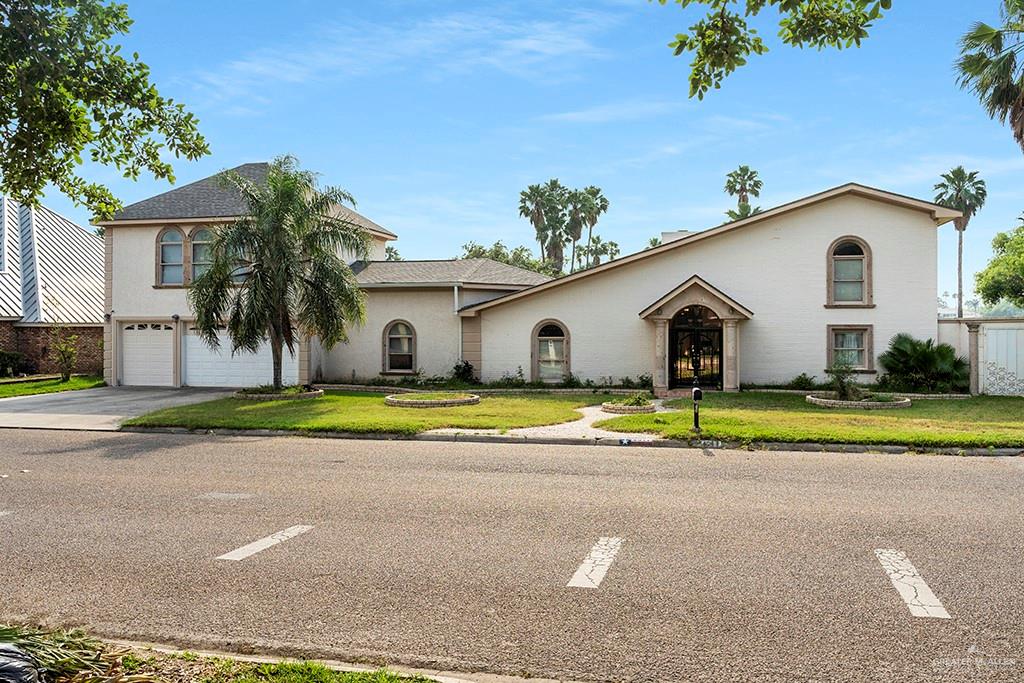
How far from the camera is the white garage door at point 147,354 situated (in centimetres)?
2880

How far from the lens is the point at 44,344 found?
113 feet

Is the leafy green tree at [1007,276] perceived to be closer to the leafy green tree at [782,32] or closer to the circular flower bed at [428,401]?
the circular flower bed at [428,401]

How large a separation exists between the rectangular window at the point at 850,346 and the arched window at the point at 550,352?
8.16 metres

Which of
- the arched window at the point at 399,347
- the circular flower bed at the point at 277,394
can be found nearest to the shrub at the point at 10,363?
the circular flower bed at the point at 277,394

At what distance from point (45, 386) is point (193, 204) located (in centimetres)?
825

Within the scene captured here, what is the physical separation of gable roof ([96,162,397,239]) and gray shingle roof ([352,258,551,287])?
1837 mm

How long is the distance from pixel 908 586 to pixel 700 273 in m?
19.8

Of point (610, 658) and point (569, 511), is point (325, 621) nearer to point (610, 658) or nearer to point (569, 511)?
point (610, 658)

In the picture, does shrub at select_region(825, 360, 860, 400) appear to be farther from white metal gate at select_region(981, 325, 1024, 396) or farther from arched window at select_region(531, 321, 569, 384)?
arched window at select_region(531, 321, 569, 384)

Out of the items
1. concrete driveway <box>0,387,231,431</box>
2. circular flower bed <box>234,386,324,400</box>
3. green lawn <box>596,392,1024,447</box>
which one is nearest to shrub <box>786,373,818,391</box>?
green lawn <box>596,392,1024,447</box>

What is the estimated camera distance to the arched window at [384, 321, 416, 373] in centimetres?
2834

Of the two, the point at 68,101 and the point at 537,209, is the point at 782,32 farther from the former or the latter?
the point at 537,209

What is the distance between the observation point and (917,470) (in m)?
12.1

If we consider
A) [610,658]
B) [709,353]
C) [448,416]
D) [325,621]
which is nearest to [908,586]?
[610,658]
